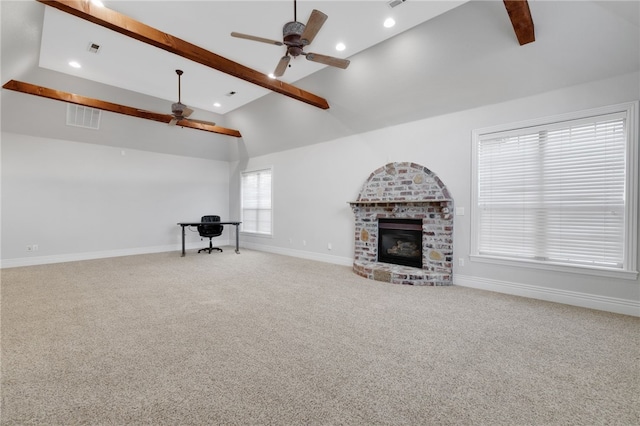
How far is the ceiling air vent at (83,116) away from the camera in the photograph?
5.74 metres

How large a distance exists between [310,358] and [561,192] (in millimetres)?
3714

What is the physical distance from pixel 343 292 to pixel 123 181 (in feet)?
20.4

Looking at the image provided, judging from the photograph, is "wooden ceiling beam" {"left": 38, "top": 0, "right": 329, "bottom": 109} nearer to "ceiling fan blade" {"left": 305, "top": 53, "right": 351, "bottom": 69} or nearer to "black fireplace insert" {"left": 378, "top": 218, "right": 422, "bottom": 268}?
"ceiling fan blade" {"left": 305, "top": 53, "right": 351, "bottom": 69}

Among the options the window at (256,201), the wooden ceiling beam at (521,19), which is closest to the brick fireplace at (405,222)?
the wooden ceiling beam at (521,19)

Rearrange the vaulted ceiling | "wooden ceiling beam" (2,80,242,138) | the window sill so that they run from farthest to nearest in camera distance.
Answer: "wooden ceiling beam" (2,80,242,138) → the window sill → the vaulted ceiling

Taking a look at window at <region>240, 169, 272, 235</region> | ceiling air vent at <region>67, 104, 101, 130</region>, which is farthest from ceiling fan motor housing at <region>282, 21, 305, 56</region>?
ceiling air vent at <region>67, 104, 101, 130</region>

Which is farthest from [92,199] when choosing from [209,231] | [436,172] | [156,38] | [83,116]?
[436,172]

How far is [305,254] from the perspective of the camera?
6609mm

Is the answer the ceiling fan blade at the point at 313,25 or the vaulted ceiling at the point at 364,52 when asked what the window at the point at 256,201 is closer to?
the vaulted ceiling at the point at 364,52

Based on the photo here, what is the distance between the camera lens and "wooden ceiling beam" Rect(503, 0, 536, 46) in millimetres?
2698

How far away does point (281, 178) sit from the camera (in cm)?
722

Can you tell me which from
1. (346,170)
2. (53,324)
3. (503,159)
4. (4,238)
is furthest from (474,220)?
(4,238)

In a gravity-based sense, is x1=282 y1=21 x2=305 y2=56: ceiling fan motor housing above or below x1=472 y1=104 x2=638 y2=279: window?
above

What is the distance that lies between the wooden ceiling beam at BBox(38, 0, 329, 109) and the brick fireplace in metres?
2.24
